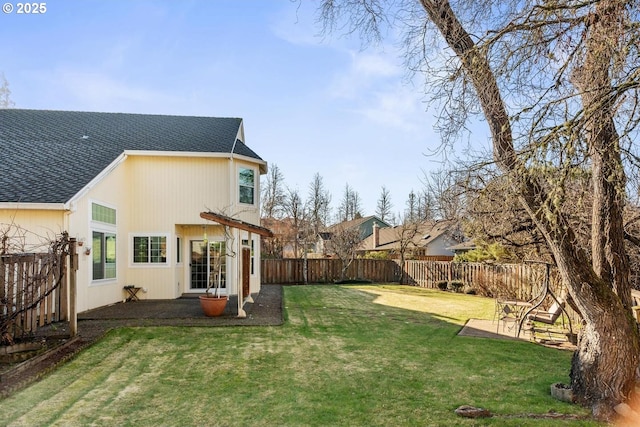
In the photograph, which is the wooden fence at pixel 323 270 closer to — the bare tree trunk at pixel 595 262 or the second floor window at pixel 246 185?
the second floor window at pixel 246 185

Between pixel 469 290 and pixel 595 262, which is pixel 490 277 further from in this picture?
pixel 595 262

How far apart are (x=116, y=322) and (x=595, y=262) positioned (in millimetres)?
9176

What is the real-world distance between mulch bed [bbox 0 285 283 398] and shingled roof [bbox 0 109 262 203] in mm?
3175

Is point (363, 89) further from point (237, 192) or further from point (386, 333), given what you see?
point (237, 192)

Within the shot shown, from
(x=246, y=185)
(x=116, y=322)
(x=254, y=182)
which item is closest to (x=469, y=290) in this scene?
(x=254, y=182)

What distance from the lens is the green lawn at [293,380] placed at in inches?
169

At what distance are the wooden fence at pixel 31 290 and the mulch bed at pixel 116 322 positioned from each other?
31 centimetres

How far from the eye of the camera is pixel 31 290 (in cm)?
716

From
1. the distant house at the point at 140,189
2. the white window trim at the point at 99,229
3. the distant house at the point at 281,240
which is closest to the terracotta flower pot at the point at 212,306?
the distant house at the point at 140,189

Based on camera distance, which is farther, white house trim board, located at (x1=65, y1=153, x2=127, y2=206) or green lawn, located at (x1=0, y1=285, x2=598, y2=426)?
white house trim board, located at (x1=65, y1=153, x2=127, y2=206)

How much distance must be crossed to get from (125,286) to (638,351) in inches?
516

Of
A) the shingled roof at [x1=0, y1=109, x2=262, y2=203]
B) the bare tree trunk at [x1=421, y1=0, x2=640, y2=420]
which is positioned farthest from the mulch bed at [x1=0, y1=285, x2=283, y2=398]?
the bare tree trunk at [x1=421, y1=0, x2=640, y2=420]

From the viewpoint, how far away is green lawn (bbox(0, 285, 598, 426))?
4301mm

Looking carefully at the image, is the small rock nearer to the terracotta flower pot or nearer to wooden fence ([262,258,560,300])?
the terracotta flower pot
